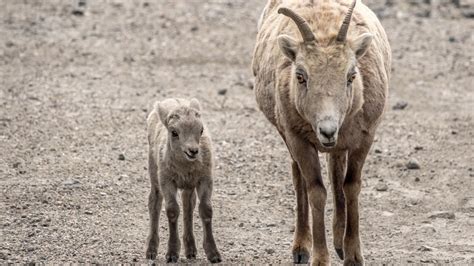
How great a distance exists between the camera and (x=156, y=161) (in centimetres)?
1058

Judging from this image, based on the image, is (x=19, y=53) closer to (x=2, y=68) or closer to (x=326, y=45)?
(x=2, y=68)

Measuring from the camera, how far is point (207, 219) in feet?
33.3

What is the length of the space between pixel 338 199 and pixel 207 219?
1.24 metres

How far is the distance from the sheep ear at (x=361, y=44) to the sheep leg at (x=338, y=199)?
4.10 feet

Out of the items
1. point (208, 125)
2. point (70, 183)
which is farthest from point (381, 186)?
point (70, 183)

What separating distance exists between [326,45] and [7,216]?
388 centimetres

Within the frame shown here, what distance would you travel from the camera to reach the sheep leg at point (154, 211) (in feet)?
34.0

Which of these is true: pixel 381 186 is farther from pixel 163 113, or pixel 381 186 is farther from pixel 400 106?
pixel 163 113

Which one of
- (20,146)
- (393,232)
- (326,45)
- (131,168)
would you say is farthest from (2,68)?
(326,45)

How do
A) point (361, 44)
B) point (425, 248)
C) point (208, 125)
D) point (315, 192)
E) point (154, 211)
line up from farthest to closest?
point (208, 125)
point (425, 248)
point (154, 211)
point (315, 192)
point (361, 44)

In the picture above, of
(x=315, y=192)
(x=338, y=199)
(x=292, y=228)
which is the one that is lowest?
(x=292, y=228)

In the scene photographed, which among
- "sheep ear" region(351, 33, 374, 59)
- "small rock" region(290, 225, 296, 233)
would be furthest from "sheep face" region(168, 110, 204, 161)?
"small rock" region(290, 225, 296, 233)

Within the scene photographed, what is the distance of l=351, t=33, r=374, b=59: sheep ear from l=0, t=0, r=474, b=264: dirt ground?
206 cm

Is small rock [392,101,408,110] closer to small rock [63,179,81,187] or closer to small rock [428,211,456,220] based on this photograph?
small rock [428,211,456,220]
